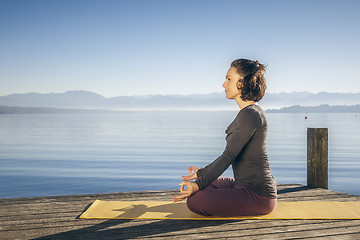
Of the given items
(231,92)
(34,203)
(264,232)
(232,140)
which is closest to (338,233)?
(264,232)

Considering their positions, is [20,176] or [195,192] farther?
[20,176]

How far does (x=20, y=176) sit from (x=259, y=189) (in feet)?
49.2

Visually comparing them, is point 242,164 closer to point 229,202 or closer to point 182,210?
point 229,202

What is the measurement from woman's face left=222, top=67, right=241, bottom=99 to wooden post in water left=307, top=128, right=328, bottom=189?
304cm

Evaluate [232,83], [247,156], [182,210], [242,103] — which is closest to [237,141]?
[247,156]

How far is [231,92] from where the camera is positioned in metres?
4.09

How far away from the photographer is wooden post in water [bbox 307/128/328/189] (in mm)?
6402

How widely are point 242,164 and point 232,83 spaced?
0.95m

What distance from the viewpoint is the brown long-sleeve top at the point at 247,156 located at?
384 centimetres

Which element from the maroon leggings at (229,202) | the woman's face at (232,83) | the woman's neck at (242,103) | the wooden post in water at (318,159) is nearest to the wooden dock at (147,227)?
the maroon leggings at (229,202)

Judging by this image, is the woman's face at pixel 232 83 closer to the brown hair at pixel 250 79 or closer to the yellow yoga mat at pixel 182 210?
the brown hair at pixel 250 79

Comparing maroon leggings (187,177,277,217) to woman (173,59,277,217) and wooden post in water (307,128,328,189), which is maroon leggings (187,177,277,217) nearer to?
woman (173,59,277,217)

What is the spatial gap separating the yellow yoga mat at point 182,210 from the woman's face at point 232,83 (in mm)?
1510

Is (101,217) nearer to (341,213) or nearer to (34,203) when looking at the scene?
(34,203)
